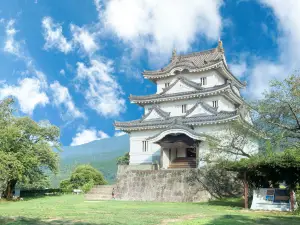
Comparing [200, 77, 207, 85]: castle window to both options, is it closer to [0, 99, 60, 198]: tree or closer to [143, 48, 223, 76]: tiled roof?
[143, 48, 223, 76]: tiled roof

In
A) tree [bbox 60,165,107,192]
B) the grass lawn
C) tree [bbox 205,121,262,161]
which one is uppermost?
tree [bbox 205,121,262,161]

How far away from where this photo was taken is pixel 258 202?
50.5 feet

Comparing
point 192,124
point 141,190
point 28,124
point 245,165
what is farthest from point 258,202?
point 28,124

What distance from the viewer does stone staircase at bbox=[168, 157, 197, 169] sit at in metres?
28.1

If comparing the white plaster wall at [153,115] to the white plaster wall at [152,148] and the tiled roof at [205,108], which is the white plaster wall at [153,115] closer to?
the white plaster wall at [152,148]

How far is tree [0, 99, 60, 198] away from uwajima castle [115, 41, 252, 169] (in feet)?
27.3

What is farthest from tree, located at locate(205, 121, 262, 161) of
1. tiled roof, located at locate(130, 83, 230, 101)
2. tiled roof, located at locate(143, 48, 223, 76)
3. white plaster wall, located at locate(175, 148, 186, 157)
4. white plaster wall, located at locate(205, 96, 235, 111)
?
tiled roof, located at locate(143, 48, 223, 76)

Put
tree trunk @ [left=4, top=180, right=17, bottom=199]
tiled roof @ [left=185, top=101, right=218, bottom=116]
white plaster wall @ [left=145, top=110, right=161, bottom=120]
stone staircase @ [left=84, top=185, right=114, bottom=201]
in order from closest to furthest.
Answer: tree trunk @ [left=4, top=180, right=17, bottom=199]
stone staircase @ [left=84, top=185, right=114, bottom=201]
tiled roof @ [left=185, top=101, right=218, bottom=116]
white plaster wall @ [left=145, top=110, right=161, bottom=120]

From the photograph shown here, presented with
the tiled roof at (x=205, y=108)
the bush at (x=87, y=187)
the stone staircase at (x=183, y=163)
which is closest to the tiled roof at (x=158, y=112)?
the tiled roof at (x=205, y=108)

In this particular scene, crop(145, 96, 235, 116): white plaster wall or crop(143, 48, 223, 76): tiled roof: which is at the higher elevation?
crop(143, 48, 223, 76): tiled roof

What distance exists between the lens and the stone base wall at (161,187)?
2180cm

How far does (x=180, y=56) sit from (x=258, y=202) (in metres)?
23.6

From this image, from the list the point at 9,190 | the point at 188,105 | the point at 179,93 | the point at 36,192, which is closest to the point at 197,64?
the point at 179,93

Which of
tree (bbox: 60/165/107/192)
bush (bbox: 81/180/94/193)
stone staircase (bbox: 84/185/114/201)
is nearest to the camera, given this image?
stone staircase (bbox: 84/185/114/201)
